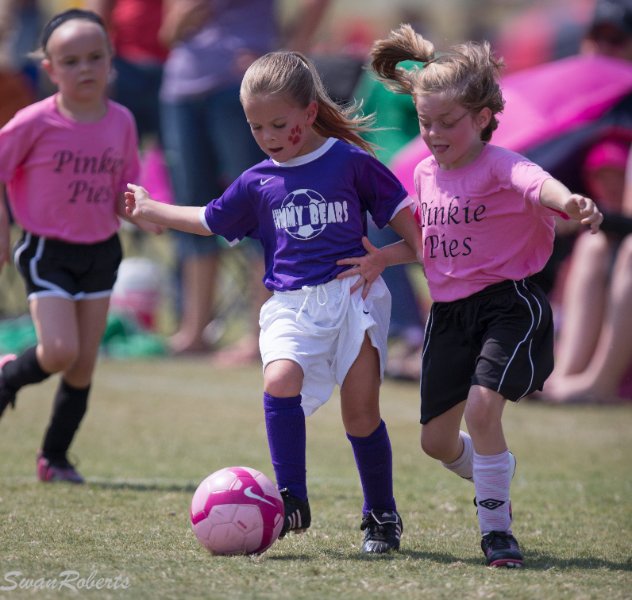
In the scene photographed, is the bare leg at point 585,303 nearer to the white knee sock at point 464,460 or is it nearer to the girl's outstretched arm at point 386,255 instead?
the white knee sock at point 464,460

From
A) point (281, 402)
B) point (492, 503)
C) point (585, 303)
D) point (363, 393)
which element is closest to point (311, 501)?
point (363, 393)

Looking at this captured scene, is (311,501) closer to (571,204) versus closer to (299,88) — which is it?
(299,88)

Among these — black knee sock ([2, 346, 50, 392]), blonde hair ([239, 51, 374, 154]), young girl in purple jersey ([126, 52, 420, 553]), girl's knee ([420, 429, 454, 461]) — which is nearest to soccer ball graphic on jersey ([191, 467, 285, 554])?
young girl in purple jersey ([126, 52, 420, 553])

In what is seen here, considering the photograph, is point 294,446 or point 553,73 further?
point 553,73

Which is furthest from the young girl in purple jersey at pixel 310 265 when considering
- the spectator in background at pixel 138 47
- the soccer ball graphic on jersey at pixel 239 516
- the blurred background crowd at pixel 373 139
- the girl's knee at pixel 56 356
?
the spectator in background at pixel 138 47

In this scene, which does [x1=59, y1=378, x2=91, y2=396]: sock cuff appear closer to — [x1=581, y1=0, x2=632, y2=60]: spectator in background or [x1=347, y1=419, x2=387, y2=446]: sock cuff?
[x1=347, y1=419, x2=387, y2=446]: sock cuff

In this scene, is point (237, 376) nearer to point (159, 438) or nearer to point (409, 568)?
point (159, 438)

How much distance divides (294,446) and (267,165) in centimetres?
104

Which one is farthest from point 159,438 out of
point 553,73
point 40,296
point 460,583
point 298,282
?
point 553,73

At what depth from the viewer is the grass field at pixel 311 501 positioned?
372 cm

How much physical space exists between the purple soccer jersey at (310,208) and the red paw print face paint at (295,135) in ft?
0.25

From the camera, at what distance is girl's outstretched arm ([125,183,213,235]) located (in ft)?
14.8

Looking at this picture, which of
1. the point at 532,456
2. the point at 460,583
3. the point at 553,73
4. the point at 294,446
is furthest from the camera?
the point at 553,73

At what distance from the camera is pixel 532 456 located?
266 inches
